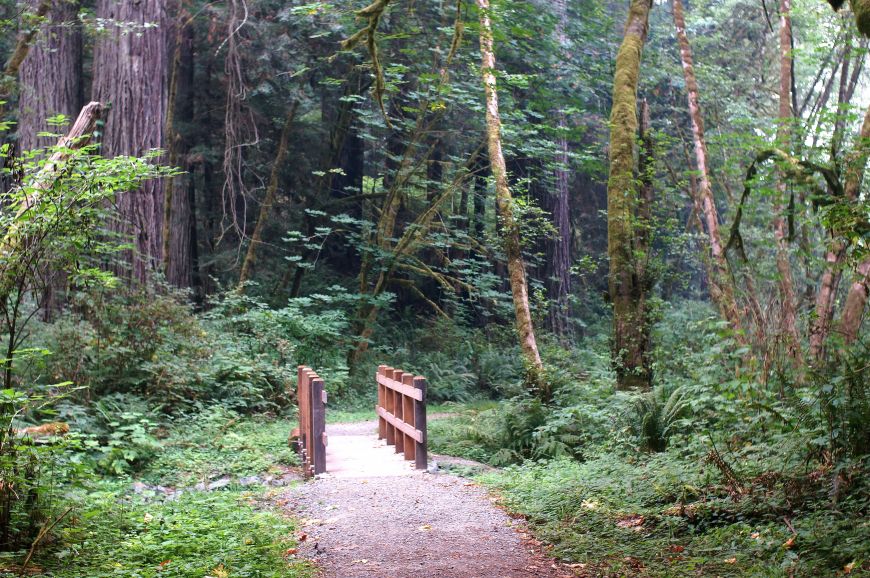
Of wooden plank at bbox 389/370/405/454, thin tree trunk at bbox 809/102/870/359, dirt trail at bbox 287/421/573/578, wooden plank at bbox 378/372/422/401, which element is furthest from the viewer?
wooden plank at bbox 389/370/405/454

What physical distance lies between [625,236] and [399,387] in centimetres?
389

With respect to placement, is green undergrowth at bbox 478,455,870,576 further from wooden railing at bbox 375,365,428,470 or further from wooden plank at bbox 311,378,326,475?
wooden plank at bbox 311,378,326,475

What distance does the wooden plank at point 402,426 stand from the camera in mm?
9461

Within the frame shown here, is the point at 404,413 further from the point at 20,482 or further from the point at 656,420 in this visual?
the point at 20,482

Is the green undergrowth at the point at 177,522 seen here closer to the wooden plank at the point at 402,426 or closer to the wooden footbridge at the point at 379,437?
the wooden footbridge at the point at 379,437

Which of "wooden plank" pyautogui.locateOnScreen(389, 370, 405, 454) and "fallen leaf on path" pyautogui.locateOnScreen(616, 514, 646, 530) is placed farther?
"wooden plank" pyautogui.locateOnScreen(389, 370, 405, 454)

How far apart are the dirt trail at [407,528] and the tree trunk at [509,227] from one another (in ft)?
14.4

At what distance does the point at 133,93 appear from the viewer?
14.2 metres

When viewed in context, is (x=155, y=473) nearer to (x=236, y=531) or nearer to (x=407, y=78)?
(x=236, y=531)

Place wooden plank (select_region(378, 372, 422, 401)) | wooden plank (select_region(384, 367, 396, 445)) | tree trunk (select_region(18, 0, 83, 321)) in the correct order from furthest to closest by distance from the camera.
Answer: tree trunk (select_region(18, 0, 83, 321)) < wooden plank (select_region(384, 367, 396, 445)) < wooden plank (select_region(378, 372, 422, 401))

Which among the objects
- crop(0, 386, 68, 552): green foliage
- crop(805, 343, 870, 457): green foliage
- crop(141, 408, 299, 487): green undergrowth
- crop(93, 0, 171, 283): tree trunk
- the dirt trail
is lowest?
crop(141, 408, 299, 487): green undergrowth

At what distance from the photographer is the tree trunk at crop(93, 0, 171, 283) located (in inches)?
554

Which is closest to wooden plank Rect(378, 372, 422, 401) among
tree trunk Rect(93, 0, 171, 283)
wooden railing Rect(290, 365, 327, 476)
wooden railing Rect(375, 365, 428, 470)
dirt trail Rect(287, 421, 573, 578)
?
wooden railing Rect(375, 365, 428, 470)

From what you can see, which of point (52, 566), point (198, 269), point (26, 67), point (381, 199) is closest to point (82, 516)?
point (52, 566)
